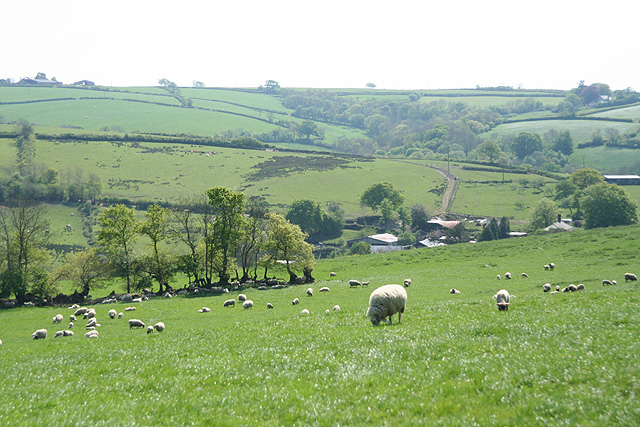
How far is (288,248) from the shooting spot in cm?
5462

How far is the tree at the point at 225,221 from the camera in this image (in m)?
54.6

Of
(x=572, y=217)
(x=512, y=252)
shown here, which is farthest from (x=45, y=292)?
(x=572, y=217)

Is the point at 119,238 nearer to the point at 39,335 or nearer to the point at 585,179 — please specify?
the point at 39,335

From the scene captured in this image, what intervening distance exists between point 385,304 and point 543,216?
111288 mm

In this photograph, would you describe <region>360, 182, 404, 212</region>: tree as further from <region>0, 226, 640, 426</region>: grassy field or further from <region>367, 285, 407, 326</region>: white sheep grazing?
<region>367, 285, 407, 326</region>: white sheep grazing

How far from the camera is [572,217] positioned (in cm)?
12612

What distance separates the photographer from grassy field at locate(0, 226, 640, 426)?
10.0 m

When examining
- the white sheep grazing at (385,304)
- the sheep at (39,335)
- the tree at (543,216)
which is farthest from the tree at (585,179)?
the sheep at (39,335)

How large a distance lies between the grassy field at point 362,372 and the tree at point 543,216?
10246 centimetres

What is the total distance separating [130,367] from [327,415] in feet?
29.5

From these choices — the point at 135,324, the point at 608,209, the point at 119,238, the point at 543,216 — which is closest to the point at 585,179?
the point at 543,216

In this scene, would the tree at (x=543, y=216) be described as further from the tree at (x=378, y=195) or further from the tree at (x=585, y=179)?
the tree at (x=378, y=195)

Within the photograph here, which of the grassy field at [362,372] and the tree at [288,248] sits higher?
the grassy field at [362,372]

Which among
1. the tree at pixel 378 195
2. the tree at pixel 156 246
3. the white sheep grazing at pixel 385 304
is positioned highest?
the white sheep grazing at pixel 385 304
